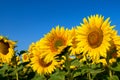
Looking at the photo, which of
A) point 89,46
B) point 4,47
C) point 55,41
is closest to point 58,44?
point 55,41

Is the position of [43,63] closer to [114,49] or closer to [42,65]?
[42,65]

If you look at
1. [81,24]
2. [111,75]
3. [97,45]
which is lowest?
[111,75]

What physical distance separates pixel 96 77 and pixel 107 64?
0.81m

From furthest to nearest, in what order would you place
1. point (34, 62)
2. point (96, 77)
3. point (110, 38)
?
1. point (34, 62)
2. point (96, 77)
3. point (110, 38)

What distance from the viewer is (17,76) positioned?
11.6 metres

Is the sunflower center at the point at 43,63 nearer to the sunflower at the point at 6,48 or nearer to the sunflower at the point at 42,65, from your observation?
the sunflower at the point at 42,65

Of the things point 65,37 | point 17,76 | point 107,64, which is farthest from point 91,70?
point 17,76

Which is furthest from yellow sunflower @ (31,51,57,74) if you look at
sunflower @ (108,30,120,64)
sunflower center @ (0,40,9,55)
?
sunflower @ (108,30,120,64)

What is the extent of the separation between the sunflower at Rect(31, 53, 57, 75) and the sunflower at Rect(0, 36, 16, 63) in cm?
123

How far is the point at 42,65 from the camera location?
36.0ft

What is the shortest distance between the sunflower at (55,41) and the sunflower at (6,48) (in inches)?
139

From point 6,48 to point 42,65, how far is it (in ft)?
6.45

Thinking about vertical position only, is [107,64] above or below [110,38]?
below

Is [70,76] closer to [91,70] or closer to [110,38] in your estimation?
[91,70]
